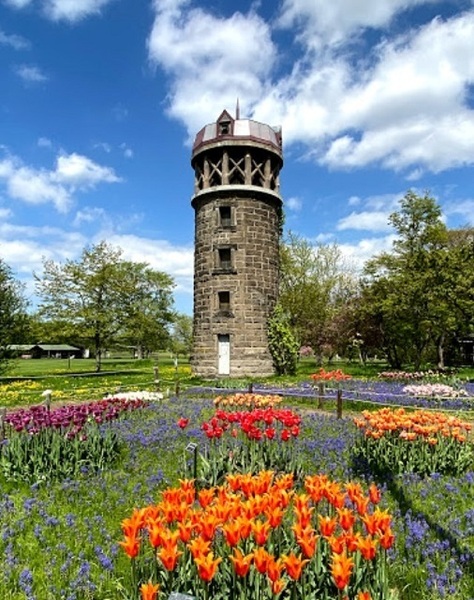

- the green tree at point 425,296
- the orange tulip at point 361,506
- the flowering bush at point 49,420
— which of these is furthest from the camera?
the green tree at point 425,296

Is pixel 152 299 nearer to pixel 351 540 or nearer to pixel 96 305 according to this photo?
pixel 96 305

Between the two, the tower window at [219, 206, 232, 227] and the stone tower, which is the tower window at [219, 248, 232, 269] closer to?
the stone tower

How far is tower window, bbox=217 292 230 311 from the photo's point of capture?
2477 cm

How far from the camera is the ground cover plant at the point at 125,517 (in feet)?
12.0

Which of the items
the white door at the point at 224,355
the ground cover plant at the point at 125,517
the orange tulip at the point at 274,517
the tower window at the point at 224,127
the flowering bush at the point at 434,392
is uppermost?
the tower window at the point at 224,127

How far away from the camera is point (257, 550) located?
238 centimetres

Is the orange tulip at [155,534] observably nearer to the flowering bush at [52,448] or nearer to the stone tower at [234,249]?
the flowering bush at [52,448]

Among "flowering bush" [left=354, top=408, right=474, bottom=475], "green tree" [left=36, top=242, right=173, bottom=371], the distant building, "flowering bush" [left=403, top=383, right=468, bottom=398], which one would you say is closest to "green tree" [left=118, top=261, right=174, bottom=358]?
"green tree" [left=36, top=242, right=173, bottom=371]

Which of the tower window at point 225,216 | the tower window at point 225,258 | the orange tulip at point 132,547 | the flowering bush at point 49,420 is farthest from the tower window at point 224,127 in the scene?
the orange tulip at point 132,547

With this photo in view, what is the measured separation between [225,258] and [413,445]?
64.3 ft

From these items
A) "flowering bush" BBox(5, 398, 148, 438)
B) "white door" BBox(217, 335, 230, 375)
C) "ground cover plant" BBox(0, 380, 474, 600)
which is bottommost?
"ground cover plant" BBox(0, 380, 474, 600)

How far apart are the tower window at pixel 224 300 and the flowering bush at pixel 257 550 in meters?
21.5

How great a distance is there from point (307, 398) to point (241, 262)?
35.7 ft

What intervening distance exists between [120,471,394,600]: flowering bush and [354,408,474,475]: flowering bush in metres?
3.43
